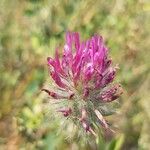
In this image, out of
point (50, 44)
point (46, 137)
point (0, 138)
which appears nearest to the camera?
point (46, 137)

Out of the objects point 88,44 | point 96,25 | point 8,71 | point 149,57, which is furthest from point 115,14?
point 88,44

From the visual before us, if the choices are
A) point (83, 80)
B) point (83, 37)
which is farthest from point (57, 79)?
point (83, 37)

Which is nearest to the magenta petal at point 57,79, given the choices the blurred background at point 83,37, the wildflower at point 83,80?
the wildflower at point 83,80

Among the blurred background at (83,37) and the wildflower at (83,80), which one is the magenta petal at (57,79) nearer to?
the wildflower at (83,80)

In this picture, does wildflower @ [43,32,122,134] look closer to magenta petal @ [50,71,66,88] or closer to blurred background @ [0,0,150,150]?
magenta petal @ [50,71,66,88]

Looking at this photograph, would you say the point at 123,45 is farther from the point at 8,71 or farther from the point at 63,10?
the point at 8,71
